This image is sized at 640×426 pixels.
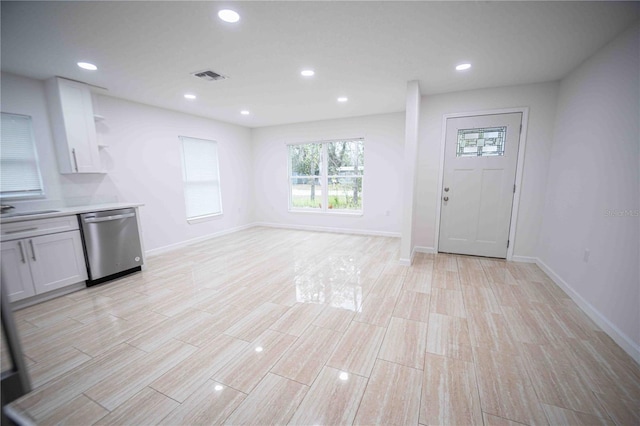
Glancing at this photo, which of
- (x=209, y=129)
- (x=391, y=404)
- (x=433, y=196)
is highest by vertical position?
(x=209, y=129)

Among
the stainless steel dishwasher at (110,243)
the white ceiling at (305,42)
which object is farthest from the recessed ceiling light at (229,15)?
the stainless steel dishwasher at (110,243)

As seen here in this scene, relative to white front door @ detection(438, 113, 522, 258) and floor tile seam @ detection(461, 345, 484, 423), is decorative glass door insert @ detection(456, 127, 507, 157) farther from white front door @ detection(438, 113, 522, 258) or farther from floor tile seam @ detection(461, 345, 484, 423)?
floor tile seam @ detection(461, 345, 484, 423)

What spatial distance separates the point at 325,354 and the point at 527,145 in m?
3.91

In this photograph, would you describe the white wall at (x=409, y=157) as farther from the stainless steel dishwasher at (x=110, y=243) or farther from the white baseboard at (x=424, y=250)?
the stainless steel dishwasher at (x=110, y=243)

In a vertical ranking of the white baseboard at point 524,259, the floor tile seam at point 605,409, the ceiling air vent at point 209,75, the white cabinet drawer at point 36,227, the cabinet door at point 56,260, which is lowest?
the floor tile seam at point 605,409

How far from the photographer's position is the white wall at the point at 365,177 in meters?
5.12

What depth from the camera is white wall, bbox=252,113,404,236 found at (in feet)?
16.8

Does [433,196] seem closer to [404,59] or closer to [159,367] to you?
[404,59]

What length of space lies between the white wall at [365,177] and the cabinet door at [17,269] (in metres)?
4.34

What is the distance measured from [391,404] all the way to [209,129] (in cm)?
547

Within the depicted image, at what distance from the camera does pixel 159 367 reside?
1815mm

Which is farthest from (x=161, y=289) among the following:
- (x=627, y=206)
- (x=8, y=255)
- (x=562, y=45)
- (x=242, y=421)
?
(x=562, y=45)

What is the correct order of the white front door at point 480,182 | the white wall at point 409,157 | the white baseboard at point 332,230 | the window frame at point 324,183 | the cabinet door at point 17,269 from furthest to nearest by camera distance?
1. the window frame at point 324,183
2. the white baseboard at point 332,230
3. the white front door at point 480,182
4. the white wall at point 409,157
5. the cabinet door at point 17,269

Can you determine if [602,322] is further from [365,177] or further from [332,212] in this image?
[332,212]
